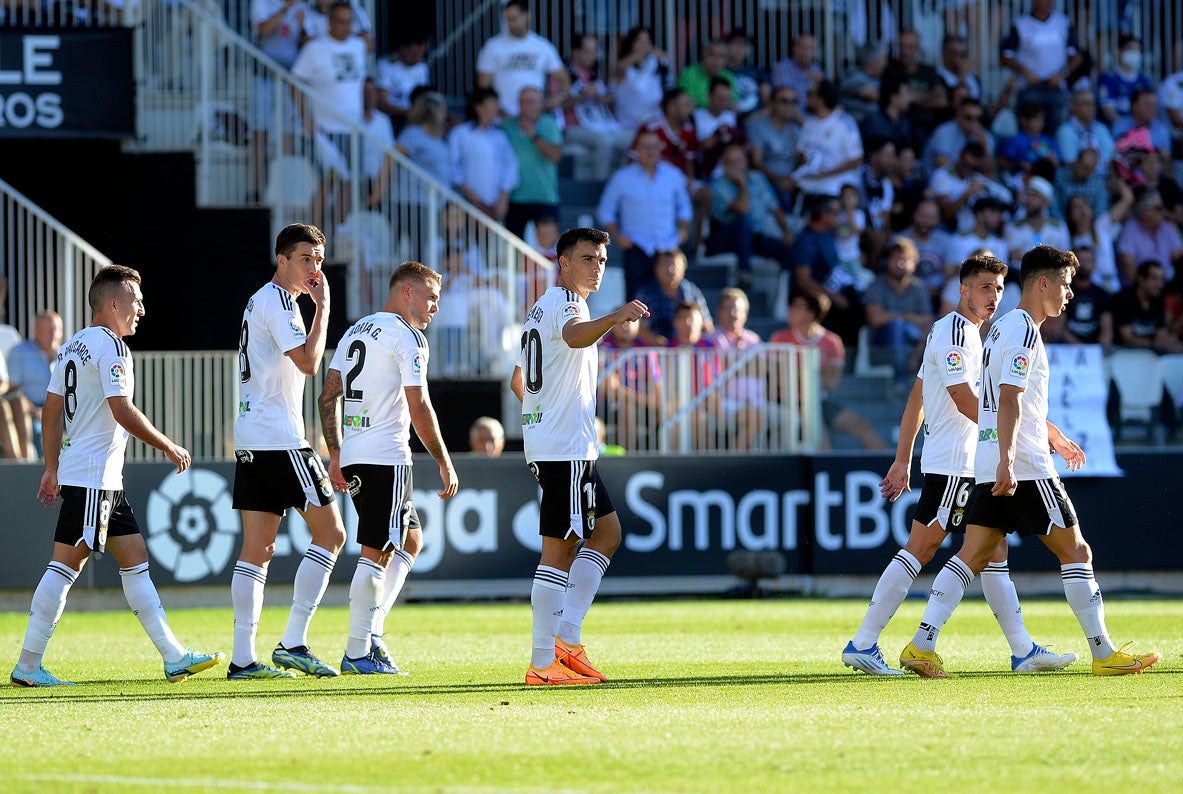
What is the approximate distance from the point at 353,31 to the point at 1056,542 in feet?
42.9

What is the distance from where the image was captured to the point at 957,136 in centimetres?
2264

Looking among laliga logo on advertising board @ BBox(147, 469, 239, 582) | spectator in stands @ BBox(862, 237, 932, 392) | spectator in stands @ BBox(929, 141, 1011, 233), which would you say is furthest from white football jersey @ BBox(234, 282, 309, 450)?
spectator in stands @ BBox(929, 141, 1011, 233)

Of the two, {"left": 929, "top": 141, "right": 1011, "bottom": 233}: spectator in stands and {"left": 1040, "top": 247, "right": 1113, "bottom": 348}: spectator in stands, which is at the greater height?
{"left": 929, "top": 141, "right": 1011, "bottom": 233}: spectator in stands

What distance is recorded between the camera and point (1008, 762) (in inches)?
243

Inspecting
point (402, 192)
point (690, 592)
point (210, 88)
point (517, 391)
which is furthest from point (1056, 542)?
point (210, 88)

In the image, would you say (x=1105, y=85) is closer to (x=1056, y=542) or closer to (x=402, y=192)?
(x=402, y=192)

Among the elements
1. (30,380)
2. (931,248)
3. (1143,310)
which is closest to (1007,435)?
(30,380)

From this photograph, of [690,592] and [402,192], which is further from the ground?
[402,192]

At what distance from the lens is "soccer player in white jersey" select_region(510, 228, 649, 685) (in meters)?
9.09

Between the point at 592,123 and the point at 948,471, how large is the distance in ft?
43.1

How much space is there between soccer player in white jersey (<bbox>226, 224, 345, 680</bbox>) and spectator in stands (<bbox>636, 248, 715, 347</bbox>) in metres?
8.87

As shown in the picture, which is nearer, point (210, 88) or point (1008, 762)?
point (1008, 762)

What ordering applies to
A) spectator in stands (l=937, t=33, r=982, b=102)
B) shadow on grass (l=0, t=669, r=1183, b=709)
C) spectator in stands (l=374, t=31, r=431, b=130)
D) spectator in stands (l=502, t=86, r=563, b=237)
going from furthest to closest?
1. spectator in stands (l=937, t=33, r=982, b=102)
2. spectator in stands (l=374, t=31, r=431, b=130)
3. spectator in stands (l=502, t=86, r=563, b=237)
4. shadow on grass (l=0, t=669, r=1183, b=709)

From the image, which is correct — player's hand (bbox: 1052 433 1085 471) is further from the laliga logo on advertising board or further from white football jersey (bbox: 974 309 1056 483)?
the laliga logo on advertising board
